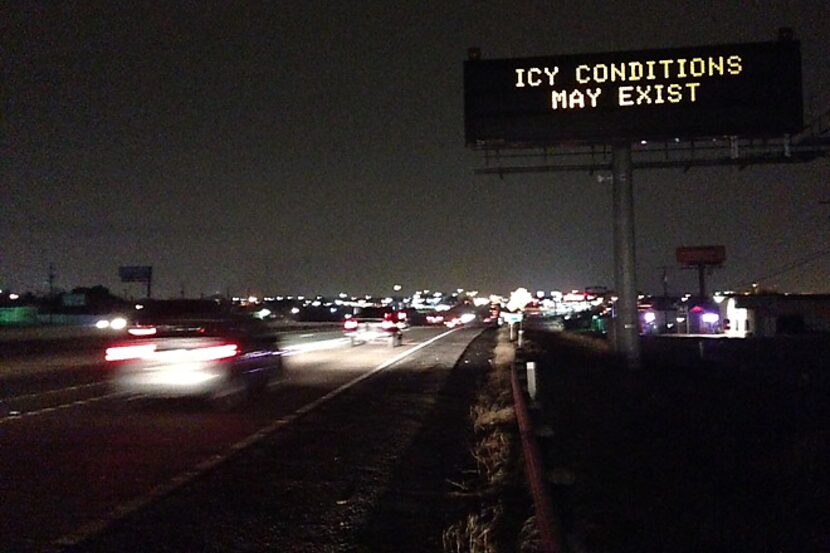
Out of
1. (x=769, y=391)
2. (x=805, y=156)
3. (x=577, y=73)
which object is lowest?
(x=769, y=391)

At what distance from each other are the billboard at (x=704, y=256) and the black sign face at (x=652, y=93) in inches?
3779

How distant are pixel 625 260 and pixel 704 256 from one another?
3789 inches

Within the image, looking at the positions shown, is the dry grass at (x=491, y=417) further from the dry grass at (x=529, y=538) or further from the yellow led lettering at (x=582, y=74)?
the yellow led lettering at (x=582, y=74)

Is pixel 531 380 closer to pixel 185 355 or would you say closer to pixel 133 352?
pixel 185 355

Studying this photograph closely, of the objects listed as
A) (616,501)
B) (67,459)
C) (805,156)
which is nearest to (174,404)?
(67,459)

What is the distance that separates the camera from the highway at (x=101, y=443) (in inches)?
346

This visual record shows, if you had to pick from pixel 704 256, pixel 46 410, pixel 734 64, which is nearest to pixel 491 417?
pixel 46 410

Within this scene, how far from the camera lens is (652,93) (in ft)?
88.6


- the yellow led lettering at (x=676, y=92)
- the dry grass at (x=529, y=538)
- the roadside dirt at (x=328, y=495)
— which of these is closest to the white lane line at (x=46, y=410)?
the roadside dirt at (x=328, y=495)

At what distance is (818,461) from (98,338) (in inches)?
1885

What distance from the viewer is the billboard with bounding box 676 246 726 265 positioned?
11975cm

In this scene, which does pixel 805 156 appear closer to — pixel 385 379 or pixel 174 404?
pixel 385 379

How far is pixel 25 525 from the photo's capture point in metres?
8.34

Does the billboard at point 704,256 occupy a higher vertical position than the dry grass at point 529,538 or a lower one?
higher
